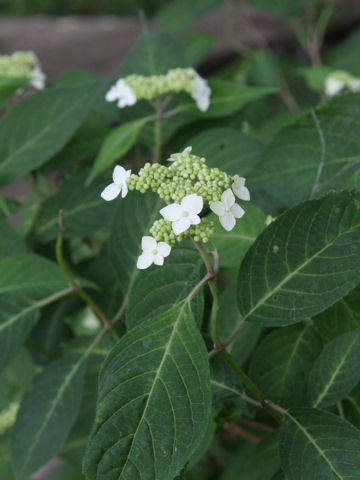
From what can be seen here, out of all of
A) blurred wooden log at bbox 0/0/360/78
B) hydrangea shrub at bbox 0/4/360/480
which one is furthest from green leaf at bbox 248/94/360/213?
blurred wooden log at bbox 0/0/360/78

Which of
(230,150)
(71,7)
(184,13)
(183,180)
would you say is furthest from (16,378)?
(71,7)

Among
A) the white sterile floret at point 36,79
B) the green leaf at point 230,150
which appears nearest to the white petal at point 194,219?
the green leaf at point 230,150

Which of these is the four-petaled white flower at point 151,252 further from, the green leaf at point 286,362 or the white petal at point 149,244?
the green leaf at point 286,362

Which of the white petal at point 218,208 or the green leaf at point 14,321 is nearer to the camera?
the white petal at point 218,208

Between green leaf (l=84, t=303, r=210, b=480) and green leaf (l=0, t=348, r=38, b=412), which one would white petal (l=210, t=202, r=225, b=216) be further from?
green leaf (l=0, t=348, r=38, b=412)

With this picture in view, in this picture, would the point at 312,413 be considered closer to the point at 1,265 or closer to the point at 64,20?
the point at 1,265

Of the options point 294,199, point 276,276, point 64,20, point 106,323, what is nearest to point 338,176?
point 294,199

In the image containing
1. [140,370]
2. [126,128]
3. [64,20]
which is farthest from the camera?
[64,20]
